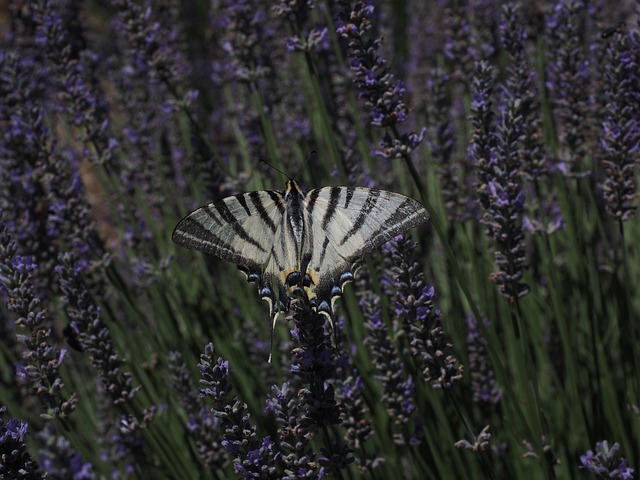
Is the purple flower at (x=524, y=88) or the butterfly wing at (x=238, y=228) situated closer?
the butterfly wing at (x=238, y=228)

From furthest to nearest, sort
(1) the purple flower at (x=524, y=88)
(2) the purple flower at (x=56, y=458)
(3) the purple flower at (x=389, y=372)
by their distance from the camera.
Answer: (1) the purple flower at (x=524, y=88) < (3) the purple flower at (x=389, y=372) < (2) the purple flower at (x=56, y=458)

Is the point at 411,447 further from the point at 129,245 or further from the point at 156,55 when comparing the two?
the point at 156,55

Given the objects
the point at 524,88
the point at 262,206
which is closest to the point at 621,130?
the point at 524,88

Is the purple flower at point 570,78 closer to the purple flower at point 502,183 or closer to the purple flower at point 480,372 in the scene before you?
the purple flower at point 502,183

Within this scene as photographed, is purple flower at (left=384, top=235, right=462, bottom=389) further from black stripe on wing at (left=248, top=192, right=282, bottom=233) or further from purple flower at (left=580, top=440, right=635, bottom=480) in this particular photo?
black stripe on wing at (left=248, top=192, right=282, bottom=233)

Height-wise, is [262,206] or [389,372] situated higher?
[262,206]

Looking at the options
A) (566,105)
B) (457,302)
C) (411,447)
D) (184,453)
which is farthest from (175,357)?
(566,105)

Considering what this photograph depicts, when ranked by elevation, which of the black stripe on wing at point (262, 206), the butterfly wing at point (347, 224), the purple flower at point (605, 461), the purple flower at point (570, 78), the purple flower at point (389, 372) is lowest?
the purple flower at point (605, 461)

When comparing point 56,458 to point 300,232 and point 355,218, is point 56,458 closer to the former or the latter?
point 355,218

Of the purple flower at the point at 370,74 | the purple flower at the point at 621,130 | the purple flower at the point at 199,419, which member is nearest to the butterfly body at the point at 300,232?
the purple flower at the point at 370,74
